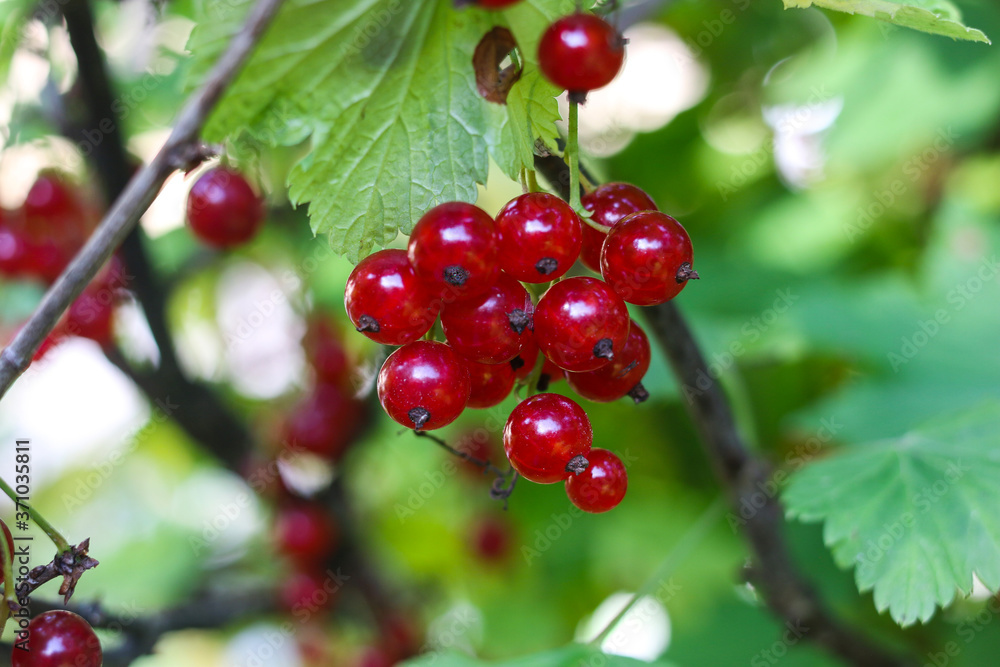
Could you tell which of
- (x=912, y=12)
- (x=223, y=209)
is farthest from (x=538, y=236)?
(x=223, y=209)

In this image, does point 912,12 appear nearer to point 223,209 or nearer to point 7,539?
point 7,539

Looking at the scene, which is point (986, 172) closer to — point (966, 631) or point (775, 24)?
point (775, 24)

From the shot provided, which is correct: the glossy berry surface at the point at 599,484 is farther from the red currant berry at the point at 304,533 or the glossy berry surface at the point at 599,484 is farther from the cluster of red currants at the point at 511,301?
the red currant berry at the point at 304,533

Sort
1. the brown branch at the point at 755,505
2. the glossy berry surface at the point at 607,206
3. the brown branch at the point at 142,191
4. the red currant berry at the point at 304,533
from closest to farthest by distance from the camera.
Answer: the brown branch at the point at 142,191 → the glossy berry surface at the point at 607,206 → the brown branch at the point at 755,505 → the red currant berry at the point at 304,533

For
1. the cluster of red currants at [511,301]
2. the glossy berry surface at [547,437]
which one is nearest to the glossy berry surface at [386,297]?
the cluster of red currants at [511,301]

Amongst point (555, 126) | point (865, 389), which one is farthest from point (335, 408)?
point (555, 126)
